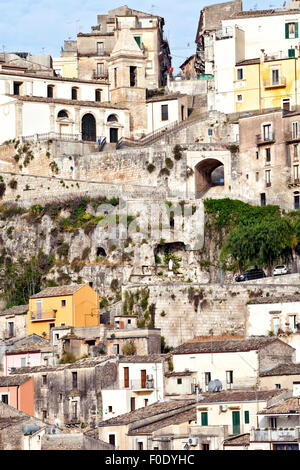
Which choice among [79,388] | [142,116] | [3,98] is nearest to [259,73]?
[142,116]

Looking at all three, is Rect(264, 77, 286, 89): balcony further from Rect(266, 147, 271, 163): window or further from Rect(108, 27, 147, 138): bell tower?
Rect(108, 27, 147, 138): bell tower

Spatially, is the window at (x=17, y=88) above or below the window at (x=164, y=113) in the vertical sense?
above

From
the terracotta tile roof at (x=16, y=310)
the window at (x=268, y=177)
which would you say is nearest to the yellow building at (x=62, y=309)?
the terracotta tile roof at (x=16, y=310)

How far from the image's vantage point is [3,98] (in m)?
108

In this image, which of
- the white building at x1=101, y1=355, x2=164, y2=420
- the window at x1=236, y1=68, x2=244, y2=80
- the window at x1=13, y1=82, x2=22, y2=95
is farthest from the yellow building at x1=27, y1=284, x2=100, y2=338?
the window at x1=13, y1=82, x2=22, y2=95

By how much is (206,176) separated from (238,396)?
29.4 m

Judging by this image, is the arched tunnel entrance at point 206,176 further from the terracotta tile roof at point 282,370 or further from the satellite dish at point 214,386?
the terracotta tile roof at point 282,370

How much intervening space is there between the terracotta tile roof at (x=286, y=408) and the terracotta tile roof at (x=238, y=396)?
7.64ft

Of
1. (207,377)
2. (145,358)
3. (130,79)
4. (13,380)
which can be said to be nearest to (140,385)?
(145,358)

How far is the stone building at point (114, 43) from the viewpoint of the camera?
120 meters

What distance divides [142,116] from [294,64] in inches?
441

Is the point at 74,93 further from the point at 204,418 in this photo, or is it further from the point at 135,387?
the point at 204,418

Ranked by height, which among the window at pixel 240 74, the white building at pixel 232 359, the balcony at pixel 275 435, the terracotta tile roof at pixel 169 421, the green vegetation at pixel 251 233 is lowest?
the balcony at pixel 275 435

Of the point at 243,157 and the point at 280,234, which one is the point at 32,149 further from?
the point at 280,234
